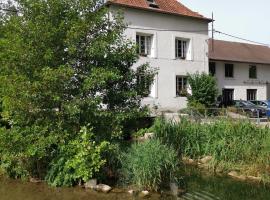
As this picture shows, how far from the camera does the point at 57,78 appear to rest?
12.4 m

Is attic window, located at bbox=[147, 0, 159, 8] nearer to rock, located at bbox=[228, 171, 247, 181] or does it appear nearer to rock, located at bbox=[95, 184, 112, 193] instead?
rock, located at bbox=[228, 171, 247, 181]

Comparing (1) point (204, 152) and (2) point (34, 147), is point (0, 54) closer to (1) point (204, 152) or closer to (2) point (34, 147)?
(2) point (34, 147)

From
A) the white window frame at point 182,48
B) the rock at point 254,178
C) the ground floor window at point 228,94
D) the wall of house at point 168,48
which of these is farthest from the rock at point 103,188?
the ground floor window at point 228,94

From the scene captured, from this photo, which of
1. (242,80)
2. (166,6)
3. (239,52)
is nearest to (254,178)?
(166,6)

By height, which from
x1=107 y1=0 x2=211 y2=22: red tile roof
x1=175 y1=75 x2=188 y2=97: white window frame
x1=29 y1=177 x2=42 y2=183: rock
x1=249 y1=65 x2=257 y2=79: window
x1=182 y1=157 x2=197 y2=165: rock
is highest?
x1=107 y1=0 x2=211 y2=22: red tile roof

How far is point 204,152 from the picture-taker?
52.6 feet

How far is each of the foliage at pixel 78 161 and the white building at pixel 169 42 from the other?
21351 millimetres

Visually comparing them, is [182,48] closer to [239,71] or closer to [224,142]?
[239,71]

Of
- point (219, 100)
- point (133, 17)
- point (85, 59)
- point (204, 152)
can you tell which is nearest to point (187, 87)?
point (219, 100)

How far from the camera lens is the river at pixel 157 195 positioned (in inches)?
466

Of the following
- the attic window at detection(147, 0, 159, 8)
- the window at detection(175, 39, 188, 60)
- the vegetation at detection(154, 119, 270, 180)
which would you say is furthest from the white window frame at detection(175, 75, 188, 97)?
the vegetation at detection(154, 119, 270, 180)

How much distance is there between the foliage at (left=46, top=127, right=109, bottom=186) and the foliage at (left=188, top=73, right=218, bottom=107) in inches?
896

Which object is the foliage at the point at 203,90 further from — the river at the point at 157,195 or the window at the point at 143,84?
the river at the point at 157,195

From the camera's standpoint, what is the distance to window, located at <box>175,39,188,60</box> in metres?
37.4
